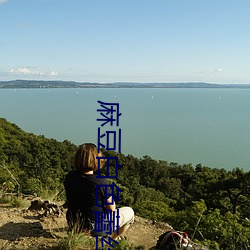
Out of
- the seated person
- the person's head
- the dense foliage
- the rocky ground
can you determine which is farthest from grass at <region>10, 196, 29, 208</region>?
the dense foliage

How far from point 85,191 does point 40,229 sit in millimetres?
1007

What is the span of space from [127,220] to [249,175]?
1465cm

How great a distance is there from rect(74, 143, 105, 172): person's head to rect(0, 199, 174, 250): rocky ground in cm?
80

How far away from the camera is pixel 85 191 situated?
2783mm

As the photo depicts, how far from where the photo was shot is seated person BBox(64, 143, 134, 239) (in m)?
2.71

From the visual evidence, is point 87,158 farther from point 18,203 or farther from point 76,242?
point 18,203

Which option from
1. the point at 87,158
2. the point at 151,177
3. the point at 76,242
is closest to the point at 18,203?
the point at 76,242

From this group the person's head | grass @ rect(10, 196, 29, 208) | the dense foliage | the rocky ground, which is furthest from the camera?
the dense foliage

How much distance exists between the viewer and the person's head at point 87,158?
267 centimetres

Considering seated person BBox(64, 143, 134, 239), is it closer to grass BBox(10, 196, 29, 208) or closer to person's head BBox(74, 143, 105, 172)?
person's head BBox(74, 143, 105, 172)

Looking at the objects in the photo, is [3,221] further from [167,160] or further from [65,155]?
[167,160]

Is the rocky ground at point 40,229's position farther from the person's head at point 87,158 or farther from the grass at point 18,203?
the person's head at point 87,158

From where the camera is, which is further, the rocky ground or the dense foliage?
the dense foliage

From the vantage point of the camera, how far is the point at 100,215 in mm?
2793
